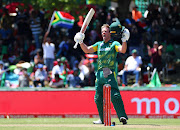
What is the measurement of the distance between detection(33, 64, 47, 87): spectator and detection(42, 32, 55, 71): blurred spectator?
3.06ft

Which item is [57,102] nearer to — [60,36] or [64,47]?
[64,47]

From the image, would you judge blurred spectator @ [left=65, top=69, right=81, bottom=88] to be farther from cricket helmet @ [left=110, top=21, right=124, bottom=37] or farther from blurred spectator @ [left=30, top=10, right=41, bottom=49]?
cricket helmet @ [left=110, top=21, right=124, bottom=37]

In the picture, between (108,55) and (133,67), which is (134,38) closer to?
(133,67)

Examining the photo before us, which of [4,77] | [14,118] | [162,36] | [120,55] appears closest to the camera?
[14,118]

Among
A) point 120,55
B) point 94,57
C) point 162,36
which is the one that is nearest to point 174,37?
point 162,36

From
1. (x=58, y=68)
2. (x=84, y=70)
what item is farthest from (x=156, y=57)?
(x=58, y=68)

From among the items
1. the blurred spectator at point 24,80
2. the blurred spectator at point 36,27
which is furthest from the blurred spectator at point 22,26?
the blurred spectator at point 24,80

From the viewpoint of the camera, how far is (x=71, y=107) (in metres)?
12.7

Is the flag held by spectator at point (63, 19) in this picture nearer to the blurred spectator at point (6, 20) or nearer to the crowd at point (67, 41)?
the crowd at point (67, 41)

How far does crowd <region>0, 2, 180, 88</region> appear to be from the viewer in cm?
1659

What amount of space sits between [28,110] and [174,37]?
891 cm

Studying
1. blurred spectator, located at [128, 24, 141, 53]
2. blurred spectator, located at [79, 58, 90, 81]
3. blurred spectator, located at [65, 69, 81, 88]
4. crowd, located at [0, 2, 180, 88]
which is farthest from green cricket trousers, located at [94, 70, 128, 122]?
blurred spectator, located at [128, 24, 141, 53]

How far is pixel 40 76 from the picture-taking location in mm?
16281

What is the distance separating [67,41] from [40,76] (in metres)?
2.92
